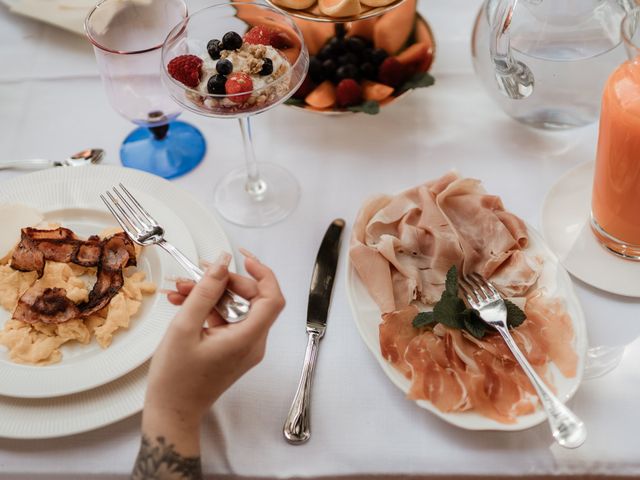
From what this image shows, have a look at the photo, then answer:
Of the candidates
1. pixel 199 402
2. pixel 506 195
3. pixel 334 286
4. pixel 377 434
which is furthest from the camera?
pixel 506 195

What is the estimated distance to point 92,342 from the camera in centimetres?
96

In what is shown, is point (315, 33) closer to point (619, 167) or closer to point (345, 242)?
point (345, 242)

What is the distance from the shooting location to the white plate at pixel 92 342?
→ 0.90 m

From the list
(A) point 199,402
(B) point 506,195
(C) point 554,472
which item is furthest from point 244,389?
(B) point 506,195

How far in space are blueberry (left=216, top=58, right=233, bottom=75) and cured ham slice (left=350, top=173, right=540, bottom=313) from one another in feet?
0.95

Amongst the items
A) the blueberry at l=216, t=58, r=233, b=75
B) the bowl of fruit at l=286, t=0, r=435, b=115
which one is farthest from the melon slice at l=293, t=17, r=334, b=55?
the blueberry at l=216, t=58, r=233, b=75

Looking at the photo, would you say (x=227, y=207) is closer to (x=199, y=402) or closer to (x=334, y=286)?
(x=334, y=286)

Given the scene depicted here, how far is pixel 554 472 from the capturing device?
0.86m

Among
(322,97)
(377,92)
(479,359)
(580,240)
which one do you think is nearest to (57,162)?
(322,97)

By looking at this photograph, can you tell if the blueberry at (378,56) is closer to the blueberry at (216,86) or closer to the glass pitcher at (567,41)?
the glass pitcher at (567,41)

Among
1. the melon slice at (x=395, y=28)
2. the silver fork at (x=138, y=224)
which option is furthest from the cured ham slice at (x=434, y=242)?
the melon slice at (x=395, y=28)

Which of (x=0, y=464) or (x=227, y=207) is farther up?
(x=227, y=207)

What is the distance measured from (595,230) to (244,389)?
61cm

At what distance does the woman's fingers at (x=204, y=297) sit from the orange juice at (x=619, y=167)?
0.58 meters
